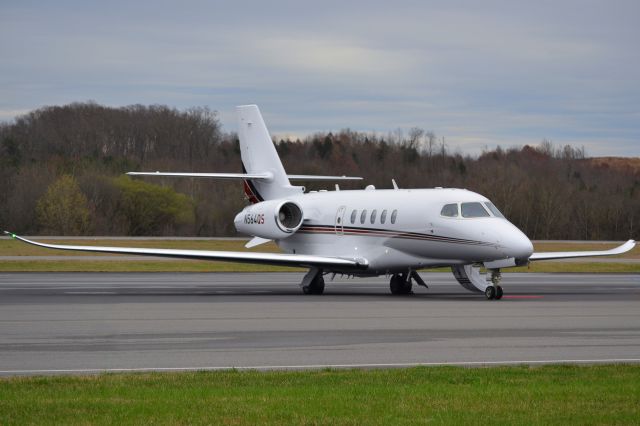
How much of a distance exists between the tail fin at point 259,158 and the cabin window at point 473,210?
25.1 ft

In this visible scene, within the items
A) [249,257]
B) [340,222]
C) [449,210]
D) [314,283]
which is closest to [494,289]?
[449,210]

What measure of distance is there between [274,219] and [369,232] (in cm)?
338

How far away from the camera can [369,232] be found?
28.2 m

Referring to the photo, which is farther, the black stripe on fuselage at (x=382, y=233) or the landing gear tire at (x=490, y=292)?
the black stripe on fuselage at (x=382, y=233)

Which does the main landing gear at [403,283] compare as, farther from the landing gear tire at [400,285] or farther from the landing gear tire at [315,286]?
the landing gear tire at [315,286]

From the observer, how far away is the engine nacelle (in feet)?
99.8

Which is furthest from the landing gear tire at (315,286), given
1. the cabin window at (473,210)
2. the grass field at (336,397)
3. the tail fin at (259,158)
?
the grass field at (336,397)

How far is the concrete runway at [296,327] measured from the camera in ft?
43.6

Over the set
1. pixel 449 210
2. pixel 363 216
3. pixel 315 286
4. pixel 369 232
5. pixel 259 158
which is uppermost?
pixel 259 158

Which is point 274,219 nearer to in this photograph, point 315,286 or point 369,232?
point 315,286

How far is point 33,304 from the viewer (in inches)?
876

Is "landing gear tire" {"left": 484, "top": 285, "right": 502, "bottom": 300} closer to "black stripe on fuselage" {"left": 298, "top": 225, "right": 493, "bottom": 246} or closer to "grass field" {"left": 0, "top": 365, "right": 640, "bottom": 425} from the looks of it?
"black stripe on fuselage" {"left": 298, "top": 225, "right": 493, "bottom": 246}

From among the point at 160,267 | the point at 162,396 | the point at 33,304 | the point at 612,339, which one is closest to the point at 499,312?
the point at 612,339

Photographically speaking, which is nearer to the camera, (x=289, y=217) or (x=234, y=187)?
(x=289, y=217)
